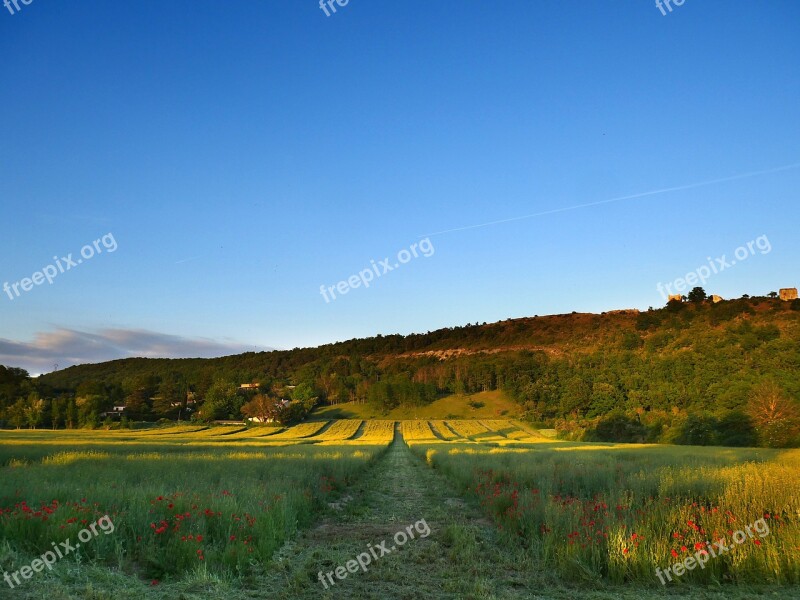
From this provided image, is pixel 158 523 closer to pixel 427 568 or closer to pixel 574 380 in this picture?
pixel 427 568

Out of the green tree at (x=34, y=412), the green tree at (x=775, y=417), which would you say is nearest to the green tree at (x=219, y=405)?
the green tree at (x=34, y=412)

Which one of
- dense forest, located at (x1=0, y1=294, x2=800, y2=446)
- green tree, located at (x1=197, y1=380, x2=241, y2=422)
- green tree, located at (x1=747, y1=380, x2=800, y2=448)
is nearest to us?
green tree, located at (x1=747, y1=380, x2=800, y2=448)

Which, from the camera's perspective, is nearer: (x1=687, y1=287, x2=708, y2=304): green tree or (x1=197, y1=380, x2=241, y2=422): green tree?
(x1=197, y1=380, x2=241, y2=422): green tree

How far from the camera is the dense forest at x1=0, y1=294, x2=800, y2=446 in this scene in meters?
70.2

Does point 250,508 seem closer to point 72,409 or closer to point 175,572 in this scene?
point 175,572

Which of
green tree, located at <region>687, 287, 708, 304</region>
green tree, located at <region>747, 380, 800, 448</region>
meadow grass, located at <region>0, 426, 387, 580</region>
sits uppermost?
green tree, located at <region>687, 287, 708, 304</region>

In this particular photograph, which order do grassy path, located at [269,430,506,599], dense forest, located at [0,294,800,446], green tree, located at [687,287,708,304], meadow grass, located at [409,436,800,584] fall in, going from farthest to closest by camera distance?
green tree, located at [687,287,708,304], dense forest, located at [0,294,800,446], meadow grass, located at [409,436,800,584], grassy path, located at [269,430,506,599]

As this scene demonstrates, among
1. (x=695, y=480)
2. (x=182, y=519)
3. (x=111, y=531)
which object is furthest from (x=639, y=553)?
(x=111, y=531)

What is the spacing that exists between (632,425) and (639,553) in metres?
75.8

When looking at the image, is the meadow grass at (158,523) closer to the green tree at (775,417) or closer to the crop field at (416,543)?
the crop field at (416,543)

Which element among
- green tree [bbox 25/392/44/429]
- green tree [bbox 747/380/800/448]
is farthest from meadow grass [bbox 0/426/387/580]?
green tree [bbox 25/392/44/429]

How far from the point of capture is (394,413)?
13162 cm

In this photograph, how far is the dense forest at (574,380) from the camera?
7019 cm

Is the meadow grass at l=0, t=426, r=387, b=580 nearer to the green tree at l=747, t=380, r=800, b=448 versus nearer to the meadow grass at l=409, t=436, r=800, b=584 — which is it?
the meadow grass at l=409, t=436, r=800, b=584
